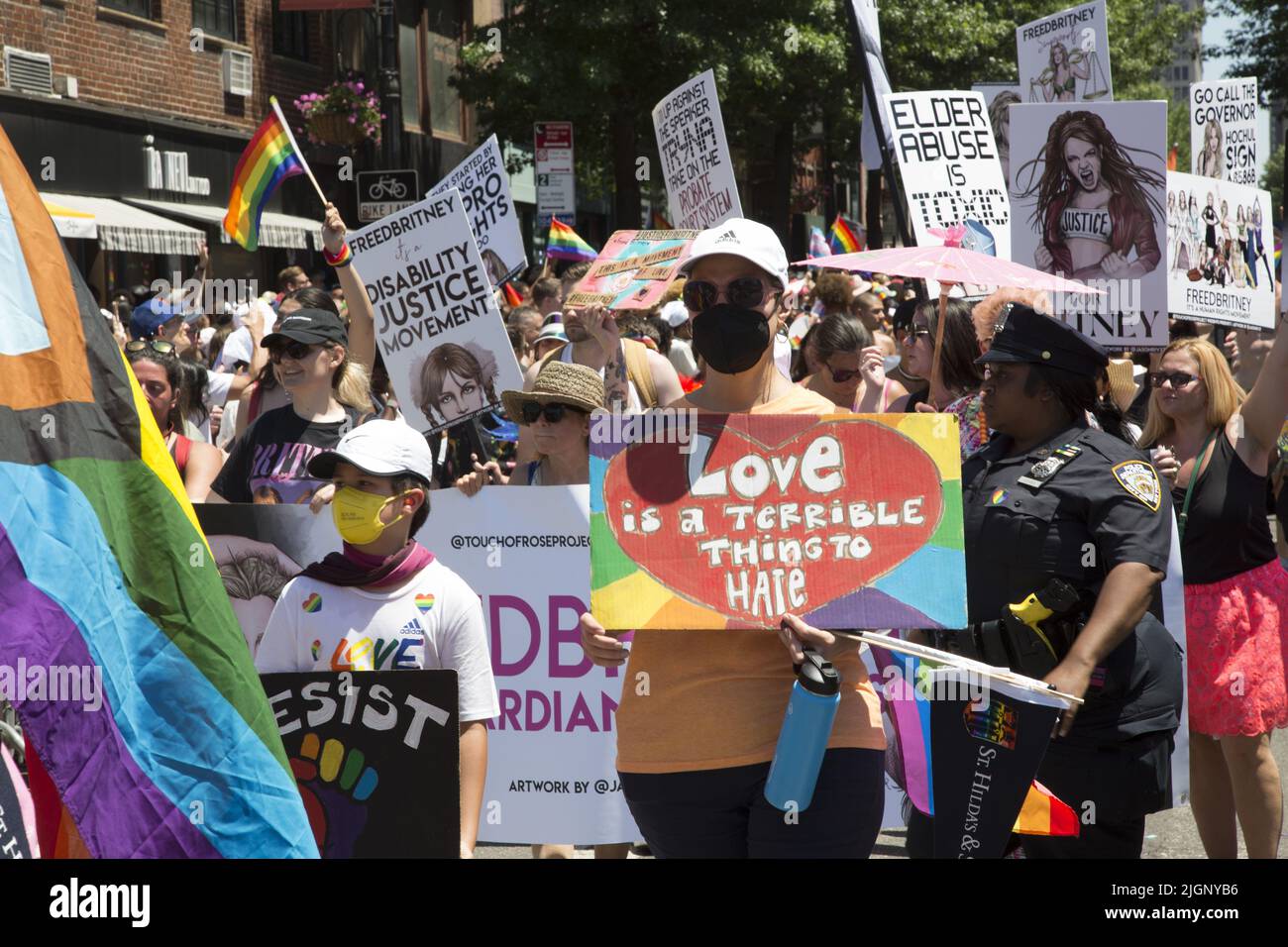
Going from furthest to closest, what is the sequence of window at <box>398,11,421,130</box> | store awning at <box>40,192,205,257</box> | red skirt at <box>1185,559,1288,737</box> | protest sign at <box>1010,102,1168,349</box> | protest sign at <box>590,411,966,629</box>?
1. window at <box>398,11,421,130</box>
2. store awning at <box>40,192,205,257</box>
3. protest sign at <box>1010,102,1168,349</box>
4. red skirt at <box>1185,559,1288,737</box>
5. protest sign at <box>590,411,966,629</box>

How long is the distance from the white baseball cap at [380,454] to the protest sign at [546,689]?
5.10 feet

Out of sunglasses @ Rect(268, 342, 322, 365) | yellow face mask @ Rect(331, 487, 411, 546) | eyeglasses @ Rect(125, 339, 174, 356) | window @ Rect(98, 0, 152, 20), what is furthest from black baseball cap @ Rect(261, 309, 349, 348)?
window @ Rect(98, 0, 152, 20)

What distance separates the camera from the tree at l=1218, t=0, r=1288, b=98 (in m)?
36.6

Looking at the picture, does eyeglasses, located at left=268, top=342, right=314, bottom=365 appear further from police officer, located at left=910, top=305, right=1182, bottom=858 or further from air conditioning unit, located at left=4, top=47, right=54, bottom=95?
air conditioning unit, located at left=4, top=47, right=54, bottom=95

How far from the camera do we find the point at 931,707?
366 centimetres

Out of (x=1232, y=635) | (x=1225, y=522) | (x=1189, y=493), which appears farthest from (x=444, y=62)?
(x=1232, y=635)

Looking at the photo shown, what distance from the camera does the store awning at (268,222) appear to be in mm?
20672

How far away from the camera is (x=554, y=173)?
16.0 m

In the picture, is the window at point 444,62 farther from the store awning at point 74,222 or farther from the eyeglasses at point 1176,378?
the eyeglasses at point 1176,378

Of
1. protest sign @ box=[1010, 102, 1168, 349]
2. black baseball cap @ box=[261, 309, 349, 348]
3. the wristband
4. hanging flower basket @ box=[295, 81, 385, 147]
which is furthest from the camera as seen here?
hanging flower basket @ box=[295, 81, 385, 147]

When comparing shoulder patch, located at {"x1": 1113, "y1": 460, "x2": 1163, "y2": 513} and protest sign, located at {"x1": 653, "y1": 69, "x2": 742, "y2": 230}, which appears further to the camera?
protest sign, located at {"x1": 653, "y1": 69, "x2": 742, "y2": 230}

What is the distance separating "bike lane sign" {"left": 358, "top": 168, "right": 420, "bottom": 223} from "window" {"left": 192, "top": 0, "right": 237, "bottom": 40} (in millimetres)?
12486

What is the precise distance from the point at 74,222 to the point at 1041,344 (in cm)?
1565

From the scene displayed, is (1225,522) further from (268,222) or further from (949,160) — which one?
(268,222)
